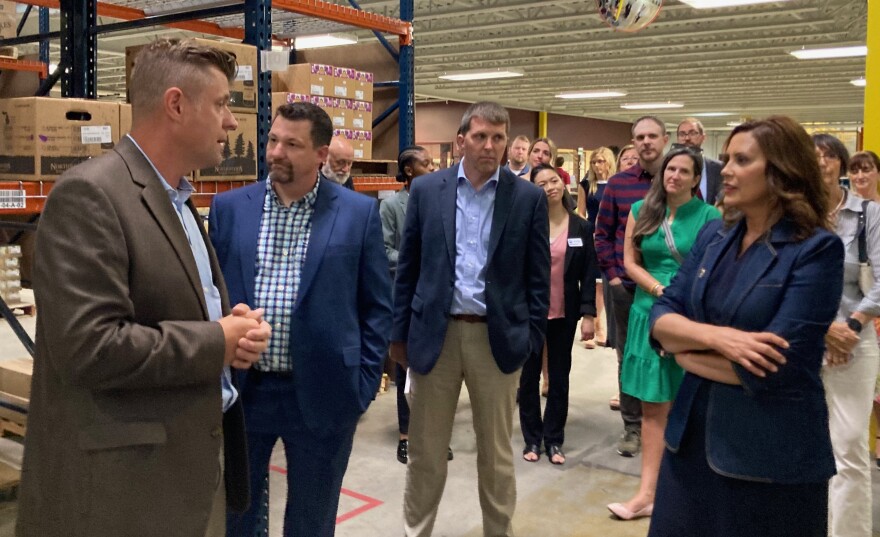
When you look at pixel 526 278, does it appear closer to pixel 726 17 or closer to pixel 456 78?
pixel 726 17

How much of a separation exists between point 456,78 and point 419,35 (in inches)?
190

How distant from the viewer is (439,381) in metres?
3.23

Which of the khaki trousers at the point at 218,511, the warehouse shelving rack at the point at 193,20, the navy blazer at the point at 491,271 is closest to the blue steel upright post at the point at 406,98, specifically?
the warehouse shelving rack at the point at 193,20

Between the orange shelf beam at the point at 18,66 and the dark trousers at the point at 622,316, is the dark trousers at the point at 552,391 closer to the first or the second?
the dark trousers at the point at 622,316

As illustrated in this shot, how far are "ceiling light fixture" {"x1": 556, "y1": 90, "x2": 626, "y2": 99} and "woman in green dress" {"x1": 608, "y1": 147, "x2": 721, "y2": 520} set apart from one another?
17.6 metres

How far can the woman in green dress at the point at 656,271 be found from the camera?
377cm

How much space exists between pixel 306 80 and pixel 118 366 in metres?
3.17

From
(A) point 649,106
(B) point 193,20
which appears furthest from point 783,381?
(A) point 649,106

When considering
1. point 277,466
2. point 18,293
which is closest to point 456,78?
point 18,293

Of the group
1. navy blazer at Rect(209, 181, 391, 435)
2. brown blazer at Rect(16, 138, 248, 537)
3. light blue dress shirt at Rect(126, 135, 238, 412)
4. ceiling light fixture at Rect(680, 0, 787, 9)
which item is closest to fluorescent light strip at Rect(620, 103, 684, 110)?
ceiling light fixture at Rect(680, 0, 787, 9)

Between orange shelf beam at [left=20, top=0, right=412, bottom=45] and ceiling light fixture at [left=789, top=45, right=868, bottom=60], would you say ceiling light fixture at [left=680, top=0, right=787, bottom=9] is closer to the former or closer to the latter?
ceiling light fixture at [left=789, top=45, right=868, bottom=60]

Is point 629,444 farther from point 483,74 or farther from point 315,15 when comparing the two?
point 483,74

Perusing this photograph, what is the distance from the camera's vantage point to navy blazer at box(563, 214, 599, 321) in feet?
15.8

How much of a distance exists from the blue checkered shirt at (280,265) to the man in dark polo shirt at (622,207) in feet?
7.62
